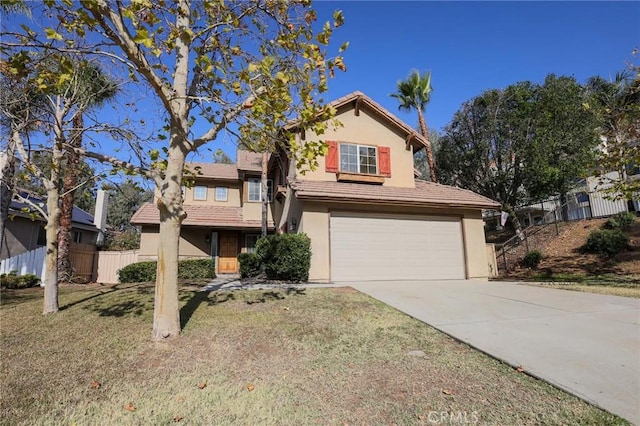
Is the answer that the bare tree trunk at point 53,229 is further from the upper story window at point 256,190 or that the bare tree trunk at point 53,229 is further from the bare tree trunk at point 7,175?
the upper story window at point 256,190

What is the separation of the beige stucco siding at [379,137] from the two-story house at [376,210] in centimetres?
4

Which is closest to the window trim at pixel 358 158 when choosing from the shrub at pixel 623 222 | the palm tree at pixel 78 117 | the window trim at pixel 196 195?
the palm tree at pixel 78 117

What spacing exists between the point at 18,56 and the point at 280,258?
799 cm

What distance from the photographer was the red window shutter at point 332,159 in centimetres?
1292

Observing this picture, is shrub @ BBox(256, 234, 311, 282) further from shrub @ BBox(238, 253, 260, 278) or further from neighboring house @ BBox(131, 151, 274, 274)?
neighboring house @ BBox(131, 151, 274, 274)

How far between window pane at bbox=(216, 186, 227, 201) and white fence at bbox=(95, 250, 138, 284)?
18.3ft

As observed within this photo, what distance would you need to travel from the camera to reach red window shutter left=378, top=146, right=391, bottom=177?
13672 millimetres

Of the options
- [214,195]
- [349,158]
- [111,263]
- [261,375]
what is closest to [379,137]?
[349,158]

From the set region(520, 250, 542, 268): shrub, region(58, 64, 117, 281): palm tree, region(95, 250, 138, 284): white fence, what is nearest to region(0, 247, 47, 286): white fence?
region(58, 64, 117, 281): palm tree

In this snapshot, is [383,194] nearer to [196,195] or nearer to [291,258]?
Result: [291,258]

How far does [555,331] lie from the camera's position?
17.1ft

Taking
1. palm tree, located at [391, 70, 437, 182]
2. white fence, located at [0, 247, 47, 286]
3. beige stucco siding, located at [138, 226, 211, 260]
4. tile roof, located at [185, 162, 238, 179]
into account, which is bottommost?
white fence, located at [0, 247, 47, 286]

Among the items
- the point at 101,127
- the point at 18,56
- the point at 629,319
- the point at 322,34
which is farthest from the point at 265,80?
the point at 629,319

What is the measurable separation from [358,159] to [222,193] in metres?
9.82
